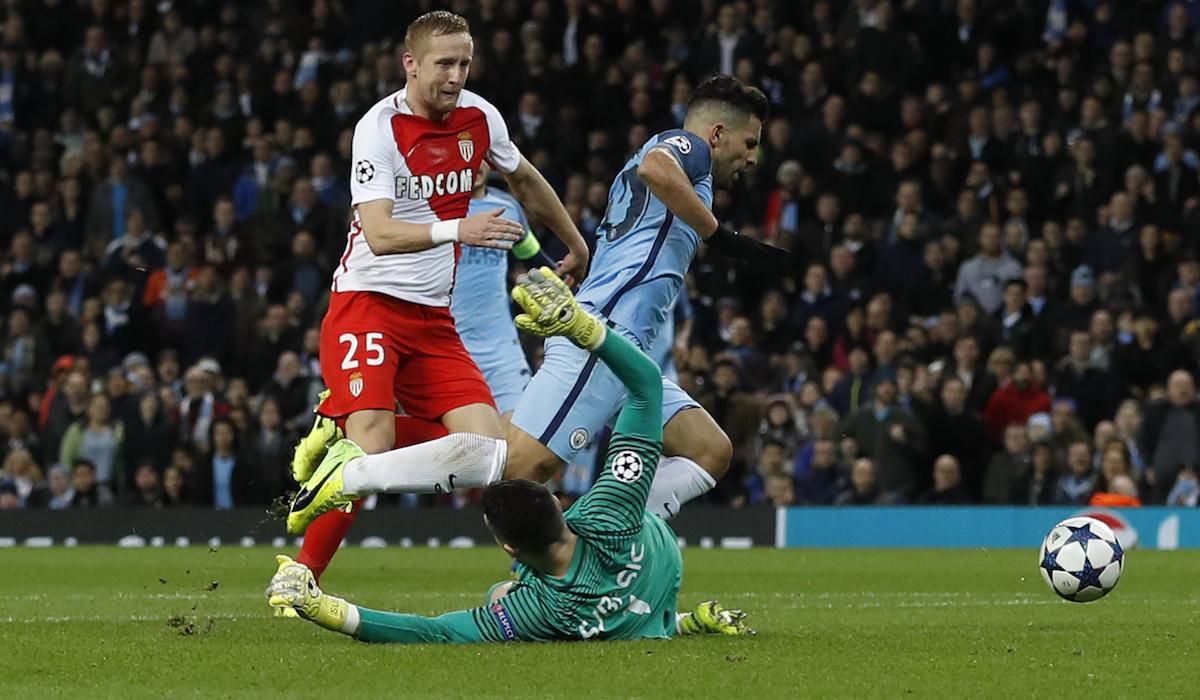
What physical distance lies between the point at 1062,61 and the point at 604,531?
14258mm

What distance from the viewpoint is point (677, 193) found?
8.74 metres

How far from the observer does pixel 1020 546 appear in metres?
16.9

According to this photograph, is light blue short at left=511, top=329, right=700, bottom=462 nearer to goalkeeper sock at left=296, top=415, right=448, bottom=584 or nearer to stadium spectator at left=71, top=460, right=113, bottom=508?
goalkeeper sock at left=296, top=415, right=448, bottom=584

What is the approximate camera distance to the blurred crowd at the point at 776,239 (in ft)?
58.4

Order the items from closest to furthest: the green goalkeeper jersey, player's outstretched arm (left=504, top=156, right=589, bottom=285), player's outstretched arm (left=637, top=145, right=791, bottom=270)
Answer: the green goalkeeper jersey
player's outstretched arm (left=637, top=145, right=791, bottom=270)
player's outstretched arm (left=504, top=156, right=589, bottom=285)

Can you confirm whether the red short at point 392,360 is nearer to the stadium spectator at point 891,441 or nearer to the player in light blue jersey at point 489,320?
the player in light blue jersey at point 489,320

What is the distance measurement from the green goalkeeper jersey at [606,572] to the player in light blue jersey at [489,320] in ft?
16.5

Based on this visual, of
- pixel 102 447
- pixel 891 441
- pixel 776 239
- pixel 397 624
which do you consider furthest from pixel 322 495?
pixel 776 239

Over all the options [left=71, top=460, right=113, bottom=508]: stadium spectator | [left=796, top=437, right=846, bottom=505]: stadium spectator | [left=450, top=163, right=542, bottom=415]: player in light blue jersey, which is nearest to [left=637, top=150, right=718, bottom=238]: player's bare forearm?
[left=450, top=163, right=542, bottom=415]: player in light blue jersey

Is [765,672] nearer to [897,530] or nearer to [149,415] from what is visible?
[897,530]

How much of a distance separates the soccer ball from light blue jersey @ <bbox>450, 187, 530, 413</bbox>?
4318 mm

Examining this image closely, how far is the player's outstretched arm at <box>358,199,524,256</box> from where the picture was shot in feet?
26.0

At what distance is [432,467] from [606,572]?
1048 millimetres

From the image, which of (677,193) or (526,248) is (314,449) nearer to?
(677,193)
